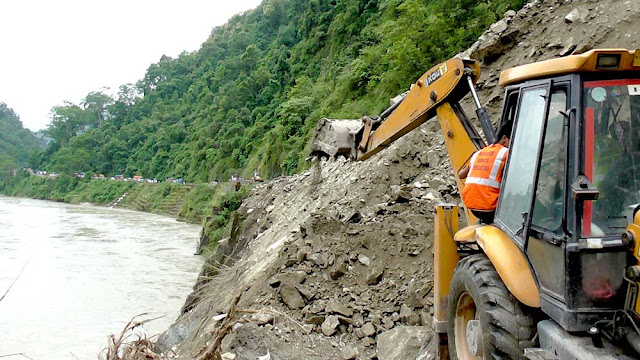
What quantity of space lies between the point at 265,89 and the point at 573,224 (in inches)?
1850

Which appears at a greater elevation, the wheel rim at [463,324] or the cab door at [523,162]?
A: the cab door at [523,162]

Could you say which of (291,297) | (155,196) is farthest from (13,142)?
(291,297)

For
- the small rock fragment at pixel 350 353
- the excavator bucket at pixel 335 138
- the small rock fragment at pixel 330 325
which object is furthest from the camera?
the excavator bucket at pixel 335 138

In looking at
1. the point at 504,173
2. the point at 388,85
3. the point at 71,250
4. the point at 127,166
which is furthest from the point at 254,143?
the point at 504,173

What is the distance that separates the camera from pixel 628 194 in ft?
7.67

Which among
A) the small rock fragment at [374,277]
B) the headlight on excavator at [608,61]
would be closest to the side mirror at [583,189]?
the headlight on excavator at [608,61]

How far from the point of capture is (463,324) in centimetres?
337

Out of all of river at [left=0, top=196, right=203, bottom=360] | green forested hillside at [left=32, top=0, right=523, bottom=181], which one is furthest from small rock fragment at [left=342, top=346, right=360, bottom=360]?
green forested hillside at [left=32, top=0, right=523, bottom=181]

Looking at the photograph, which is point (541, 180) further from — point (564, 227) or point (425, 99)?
point (425, 99)

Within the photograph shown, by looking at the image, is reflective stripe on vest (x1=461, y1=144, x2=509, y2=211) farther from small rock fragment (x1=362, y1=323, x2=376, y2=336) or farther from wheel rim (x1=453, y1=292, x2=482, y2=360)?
small rock fragment (x1=362, y1=323, x2=376, y2=336)

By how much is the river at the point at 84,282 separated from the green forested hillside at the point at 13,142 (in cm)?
5674

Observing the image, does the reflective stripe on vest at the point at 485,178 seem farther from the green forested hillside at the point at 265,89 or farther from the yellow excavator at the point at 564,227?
the green forested hillside at the point at 265,89

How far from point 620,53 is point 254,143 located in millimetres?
37932

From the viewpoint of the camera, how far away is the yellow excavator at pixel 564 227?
225 centimetres
